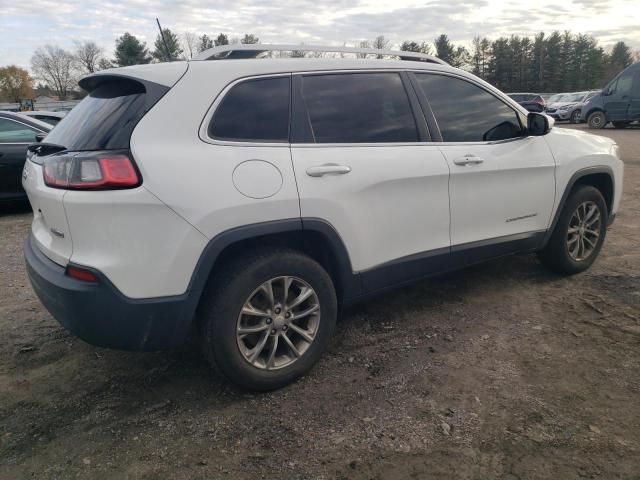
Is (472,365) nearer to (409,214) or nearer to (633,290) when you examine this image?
(409,214)

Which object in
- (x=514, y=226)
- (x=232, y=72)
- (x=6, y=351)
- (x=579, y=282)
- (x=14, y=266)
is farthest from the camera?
(x=14, y=266)

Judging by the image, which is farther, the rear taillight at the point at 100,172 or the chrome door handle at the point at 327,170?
the chrome door handle at the point at 327,170

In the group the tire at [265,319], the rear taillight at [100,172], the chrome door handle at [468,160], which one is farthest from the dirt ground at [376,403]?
the rear taillight at [100,172]

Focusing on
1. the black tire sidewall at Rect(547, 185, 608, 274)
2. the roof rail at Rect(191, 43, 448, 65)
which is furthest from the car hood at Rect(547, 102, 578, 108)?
the roof rail at Rect(191, 43, 448, 65)

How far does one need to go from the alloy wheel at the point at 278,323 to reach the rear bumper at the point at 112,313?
334 mm

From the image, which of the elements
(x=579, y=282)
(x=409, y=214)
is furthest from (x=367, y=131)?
(x=579, y=282)

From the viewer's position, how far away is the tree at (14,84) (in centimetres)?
8939

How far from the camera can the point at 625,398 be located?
8.41 ft

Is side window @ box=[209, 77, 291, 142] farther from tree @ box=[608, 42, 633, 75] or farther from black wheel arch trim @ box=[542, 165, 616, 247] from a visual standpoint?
tree @ box=[608, 42, 633, 75]

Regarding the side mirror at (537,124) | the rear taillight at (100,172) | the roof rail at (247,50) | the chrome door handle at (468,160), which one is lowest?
the chrome door handle at (468,160)

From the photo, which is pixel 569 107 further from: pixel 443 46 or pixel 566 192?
pixel 443 46

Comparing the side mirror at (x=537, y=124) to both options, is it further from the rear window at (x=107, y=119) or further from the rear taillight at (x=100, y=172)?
the rear taillight at (x=100, y=172)

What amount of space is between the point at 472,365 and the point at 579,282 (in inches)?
71.1

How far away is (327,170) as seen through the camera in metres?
2.71
